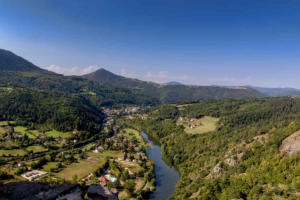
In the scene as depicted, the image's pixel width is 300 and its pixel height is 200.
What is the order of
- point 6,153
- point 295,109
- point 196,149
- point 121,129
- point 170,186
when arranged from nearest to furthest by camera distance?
1. point 170,186
2. point 6,153
3. point 196,149
4. point 295,109
5. point 121,129

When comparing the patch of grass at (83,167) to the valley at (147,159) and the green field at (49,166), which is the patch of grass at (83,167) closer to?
the valley at (147,159)

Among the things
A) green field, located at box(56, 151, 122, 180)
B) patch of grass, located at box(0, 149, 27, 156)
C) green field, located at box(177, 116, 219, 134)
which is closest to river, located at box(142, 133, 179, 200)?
green field, located at box(56, 151, 122, 180)

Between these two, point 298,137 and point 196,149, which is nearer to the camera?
point 298,137

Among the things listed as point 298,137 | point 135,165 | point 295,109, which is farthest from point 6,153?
point 295,109

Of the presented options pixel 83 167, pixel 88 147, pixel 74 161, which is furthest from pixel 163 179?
pixel 88 147

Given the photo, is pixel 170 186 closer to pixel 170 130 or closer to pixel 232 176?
pixel 232 176

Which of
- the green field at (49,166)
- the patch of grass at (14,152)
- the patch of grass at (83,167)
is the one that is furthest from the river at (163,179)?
the patch of grass at (14,152)

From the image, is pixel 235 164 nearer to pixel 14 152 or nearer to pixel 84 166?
pixel 84 166
